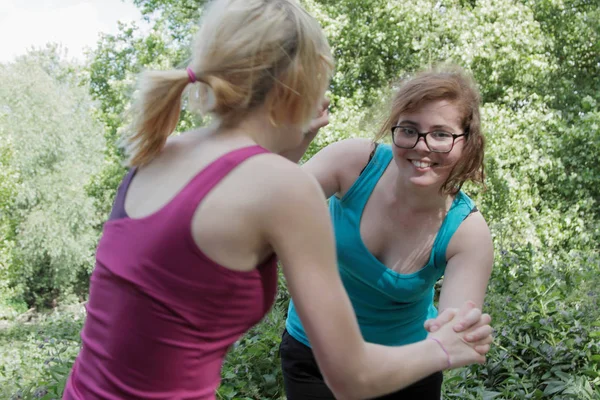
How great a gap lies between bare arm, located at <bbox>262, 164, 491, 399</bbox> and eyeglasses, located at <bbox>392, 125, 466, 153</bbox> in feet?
2.99

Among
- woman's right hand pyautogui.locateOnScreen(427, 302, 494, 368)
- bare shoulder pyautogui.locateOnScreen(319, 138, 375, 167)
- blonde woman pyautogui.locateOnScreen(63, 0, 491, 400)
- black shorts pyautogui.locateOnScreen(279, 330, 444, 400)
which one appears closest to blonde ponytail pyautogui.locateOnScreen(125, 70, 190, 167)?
blonde woman pyautogui.locateOnScreen(63, 0, 491, 400)

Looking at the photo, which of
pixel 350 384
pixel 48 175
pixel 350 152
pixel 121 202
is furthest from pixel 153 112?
pixel 48 175

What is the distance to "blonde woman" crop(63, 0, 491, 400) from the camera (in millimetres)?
1143

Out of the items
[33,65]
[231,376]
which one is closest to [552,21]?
[231,376]

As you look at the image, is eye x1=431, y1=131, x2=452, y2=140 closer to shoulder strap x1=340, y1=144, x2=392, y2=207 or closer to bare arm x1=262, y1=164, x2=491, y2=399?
shoulder strap x1=340, y1=144, x2=392, y2=207

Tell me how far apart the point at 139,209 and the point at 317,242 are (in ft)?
1.07

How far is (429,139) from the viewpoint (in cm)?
212

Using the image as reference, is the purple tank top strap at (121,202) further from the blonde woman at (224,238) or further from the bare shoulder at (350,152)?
the bare shoulder at (350,152)

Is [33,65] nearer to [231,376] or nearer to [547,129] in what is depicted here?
[547,129]

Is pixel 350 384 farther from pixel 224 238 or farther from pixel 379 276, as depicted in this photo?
pixel 379 276

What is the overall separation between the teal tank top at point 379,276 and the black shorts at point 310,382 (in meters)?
0.05

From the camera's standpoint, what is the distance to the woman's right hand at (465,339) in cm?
150

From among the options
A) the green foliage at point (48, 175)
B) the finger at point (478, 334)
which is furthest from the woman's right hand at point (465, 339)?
the green foliage at point (48, 175)

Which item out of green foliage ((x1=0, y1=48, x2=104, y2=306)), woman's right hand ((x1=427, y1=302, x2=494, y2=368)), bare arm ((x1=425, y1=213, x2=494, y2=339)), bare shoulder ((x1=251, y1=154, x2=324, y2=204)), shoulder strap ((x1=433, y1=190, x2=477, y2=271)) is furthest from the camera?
green foliage ((x1=0, y1=48, x2=104, y2=306))
